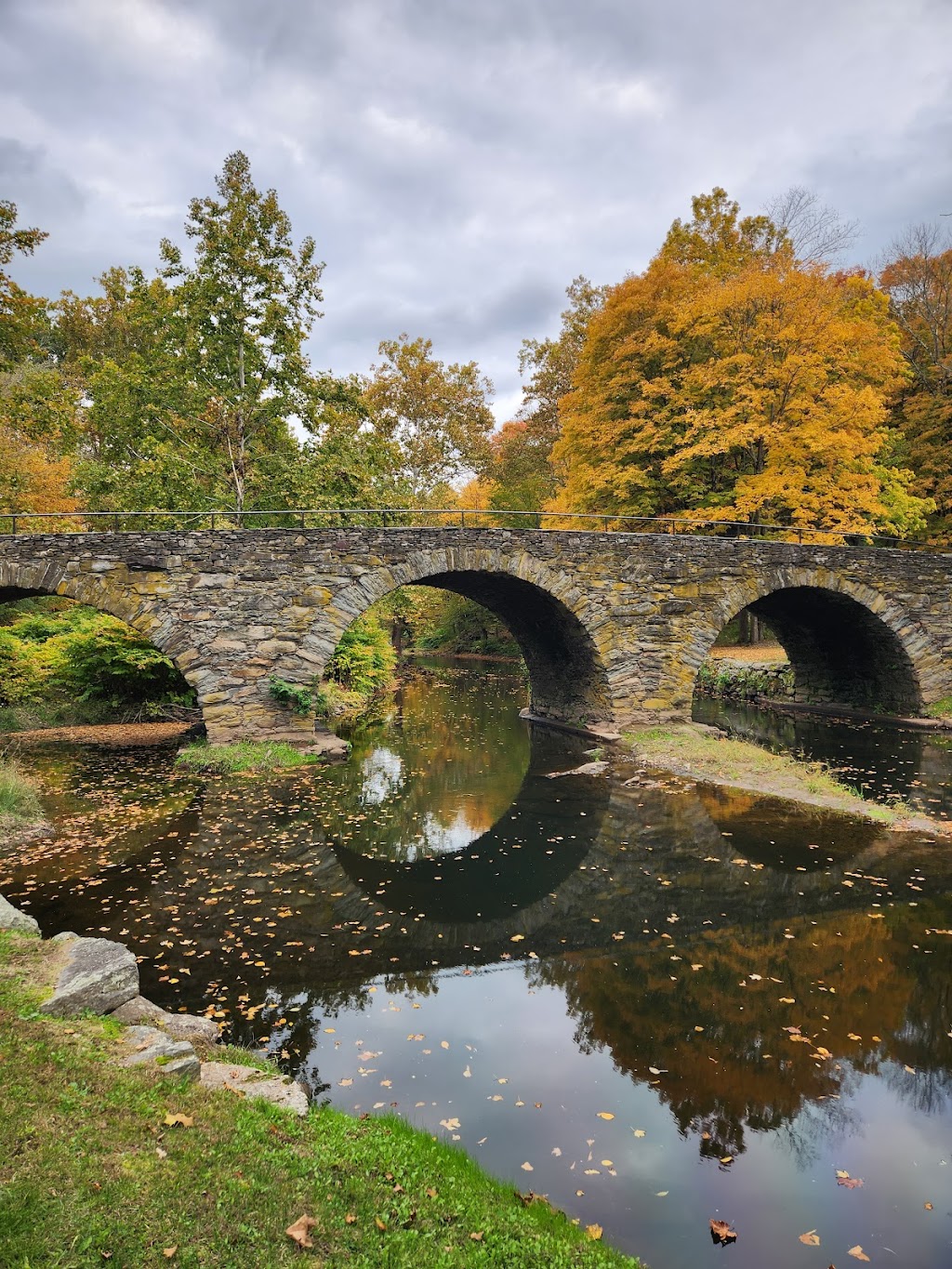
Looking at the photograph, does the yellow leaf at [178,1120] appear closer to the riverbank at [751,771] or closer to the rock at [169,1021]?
the rock at [169,1021]

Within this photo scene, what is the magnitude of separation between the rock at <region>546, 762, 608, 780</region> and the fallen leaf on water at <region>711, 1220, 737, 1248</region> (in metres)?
8.87

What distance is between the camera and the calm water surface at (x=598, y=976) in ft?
11.2

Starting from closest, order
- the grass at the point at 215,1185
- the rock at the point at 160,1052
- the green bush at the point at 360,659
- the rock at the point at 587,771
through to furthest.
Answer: the grass at the point at 215,1185 < the rock at the point at 160,1052 < the rock at the point at 587,771 < the green bush at the point at 360,659

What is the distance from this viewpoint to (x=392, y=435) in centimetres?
3064

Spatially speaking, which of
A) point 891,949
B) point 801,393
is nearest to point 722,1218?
point 891,949

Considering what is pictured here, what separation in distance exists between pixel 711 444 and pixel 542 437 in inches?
455

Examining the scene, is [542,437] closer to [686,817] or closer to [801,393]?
[801,393]

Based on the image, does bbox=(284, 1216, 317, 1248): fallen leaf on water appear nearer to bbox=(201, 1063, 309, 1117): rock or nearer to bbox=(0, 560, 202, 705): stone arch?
bbox=(201, 1063, 309, 1117): rock

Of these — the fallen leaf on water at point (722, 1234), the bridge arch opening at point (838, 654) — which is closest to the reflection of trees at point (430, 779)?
the fallen leaf on water at point (722, 1234)

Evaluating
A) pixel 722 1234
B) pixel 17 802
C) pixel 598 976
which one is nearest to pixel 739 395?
pixel 598 976

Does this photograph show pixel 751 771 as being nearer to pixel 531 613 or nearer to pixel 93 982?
pixel 531 613

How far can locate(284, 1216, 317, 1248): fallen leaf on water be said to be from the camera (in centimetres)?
237

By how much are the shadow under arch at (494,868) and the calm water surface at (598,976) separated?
1.8 inches

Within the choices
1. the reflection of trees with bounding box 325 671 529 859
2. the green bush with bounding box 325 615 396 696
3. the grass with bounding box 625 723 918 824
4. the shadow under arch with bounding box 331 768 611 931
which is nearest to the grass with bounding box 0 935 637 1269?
the shadow under arch with bounding box 331 768 611 931
